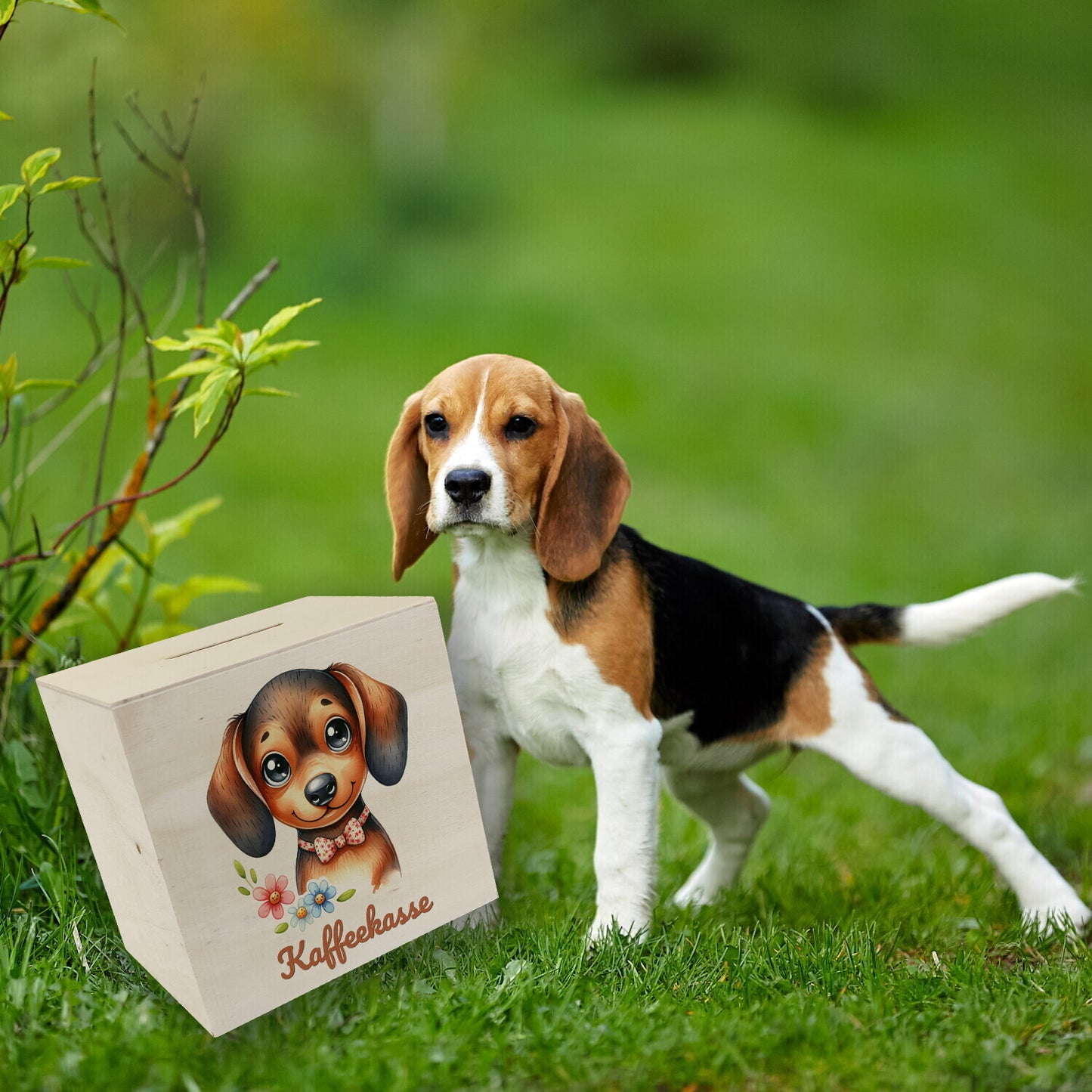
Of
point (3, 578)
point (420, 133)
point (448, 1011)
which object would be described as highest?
point (420, 133)

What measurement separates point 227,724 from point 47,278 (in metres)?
13.1

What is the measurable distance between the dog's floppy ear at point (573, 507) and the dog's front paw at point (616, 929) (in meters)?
0.99

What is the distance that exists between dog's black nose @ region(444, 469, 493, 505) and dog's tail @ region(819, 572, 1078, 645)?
164 centimetres

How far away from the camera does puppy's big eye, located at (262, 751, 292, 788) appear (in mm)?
3205

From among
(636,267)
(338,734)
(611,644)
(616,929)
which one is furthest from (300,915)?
(636,267)

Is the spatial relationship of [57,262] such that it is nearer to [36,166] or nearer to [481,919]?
[36,166]

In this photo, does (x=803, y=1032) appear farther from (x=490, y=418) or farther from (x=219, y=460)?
(x=219, y=460)

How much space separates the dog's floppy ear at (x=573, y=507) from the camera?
3674 millimetres

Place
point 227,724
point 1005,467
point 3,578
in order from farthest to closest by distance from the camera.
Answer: point 1005,467
point 3,578
point 227,724

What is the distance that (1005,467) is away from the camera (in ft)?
43.5

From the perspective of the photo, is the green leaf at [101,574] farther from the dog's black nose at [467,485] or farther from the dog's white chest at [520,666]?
the dog's black nose at [467,485]

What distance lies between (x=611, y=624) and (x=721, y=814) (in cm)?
118

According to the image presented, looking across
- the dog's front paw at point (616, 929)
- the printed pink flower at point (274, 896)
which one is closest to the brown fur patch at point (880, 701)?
the dog's front paw at point (616, 929)

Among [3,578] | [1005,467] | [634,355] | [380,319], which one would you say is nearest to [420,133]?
[380,319]
